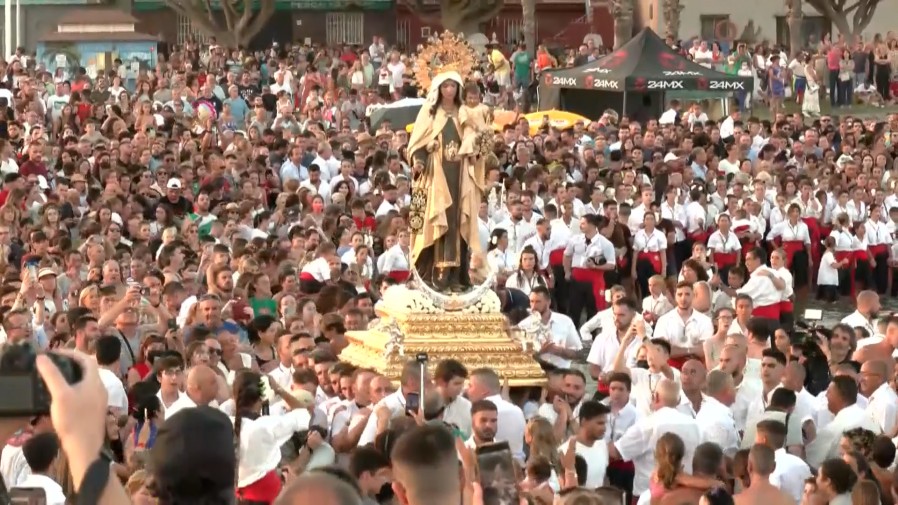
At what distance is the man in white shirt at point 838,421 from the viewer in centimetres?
1233

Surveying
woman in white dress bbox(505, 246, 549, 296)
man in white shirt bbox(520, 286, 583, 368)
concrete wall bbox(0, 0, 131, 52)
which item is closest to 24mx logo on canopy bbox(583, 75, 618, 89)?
woman in white dress bbox(505, 246, 549, 296)

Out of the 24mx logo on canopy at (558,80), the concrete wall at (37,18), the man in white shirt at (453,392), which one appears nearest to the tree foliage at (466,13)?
the concrete wall at (37,18)

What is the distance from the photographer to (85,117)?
27.8m

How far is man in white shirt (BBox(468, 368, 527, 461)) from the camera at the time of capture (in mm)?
12453

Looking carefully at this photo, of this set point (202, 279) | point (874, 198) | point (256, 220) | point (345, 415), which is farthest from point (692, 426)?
point (874, 198)

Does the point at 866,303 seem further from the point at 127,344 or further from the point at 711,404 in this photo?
the point at 127,344

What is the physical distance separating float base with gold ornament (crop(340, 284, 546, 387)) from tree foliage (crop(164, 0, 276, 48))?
32865mm

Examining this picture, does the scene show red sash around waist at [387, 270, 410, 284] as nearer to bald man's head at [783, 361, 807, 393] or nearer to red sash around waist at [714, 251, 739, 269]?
red sash around waist at [714, 251, 739, 269]

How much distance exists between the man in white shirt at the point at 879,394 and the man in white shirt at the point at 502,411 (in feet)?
6.74

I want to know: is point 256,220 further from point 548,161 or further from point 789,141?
point 789,141

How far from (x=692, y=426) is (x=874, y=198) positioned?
13613 mm

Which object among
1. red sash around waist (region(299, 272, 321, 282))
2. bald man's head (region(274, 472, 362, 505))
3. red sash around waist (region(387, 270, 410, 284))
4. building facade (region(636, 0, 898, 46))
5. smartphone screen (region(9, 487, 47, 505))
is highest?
building facade (region(636, 0, 898, 46))

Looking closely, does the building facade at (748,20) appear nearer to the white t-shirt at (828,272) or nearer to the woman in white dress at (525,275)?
the white t-shirt at (828,272)

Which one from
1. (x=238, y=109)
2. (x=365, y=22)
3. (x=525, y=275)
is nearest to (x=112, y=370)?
(x=525, y=275)
